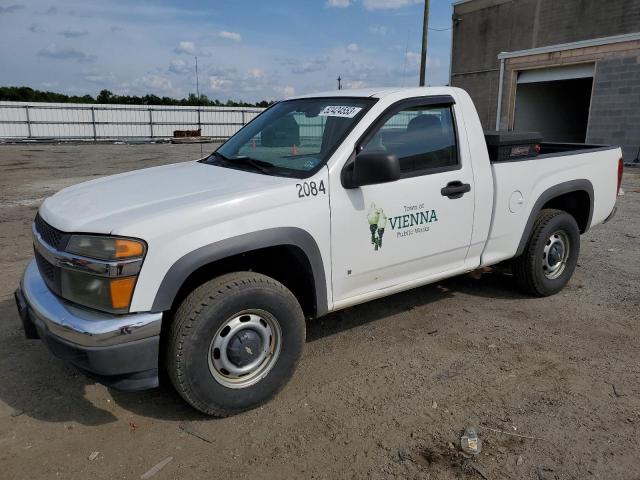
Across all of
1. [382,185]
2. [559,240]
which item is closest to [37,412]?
[382,185]

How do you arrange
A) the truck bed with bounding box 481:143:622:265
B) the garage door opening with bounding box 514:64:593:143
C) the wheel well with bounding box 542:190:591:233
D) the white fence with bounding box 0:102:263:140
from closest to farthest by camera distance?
the truck bed with bounding box 481:143:622:265, the wheel well with bounding box 542:190:591:233, the garage door opening with bounding box 514:64:593:143, the white fence with bounding box 0:102:263:140

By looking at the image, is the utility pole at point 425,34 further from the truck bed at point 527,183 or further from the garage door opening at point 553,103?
Answer: the truck bed at point 527,183

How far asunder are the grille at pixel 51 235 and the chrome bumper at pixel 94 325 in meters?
0.32

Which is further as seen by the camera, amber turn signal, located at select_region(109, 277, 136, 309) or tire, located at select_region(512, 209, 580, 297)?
tire, located at select_region(512, 209, 580, 297)

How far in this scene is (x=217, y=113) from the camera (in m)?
36.5

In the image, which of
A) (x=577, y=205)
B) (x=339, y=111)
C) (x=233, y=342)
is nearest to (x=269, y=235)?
(x=233, y=342)

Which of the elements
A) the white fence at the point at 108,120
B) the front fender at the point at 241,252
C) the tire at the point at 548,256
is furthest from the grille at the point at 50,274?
the white fence at the point at 108,120

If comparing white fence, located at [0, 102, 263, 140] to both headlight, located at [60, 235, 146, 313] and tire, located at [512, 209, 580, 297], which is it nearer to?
tire, located at [512, 209, 580, 297]

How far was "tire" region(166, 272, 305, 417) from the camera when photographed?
274cm

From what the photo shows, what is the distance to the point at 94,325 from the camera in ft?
8.36

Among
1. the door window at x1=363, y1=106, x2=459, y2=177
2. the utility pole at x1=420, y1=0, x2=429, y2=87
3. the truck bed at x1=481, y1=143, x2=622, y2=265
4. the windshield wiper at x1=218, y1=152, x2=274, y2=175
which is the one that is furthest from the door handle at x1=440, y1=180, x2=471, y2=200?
the utility pole at x1=420, y1=0, x2=429, y2=87

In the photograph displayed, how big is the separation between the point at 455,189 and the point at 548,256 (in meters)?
1.62

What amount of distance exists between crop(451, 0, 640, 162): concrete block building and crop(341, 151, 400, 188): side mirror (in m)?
16.9

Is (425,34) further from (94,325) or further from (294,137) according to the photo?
(94,325)
